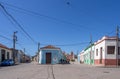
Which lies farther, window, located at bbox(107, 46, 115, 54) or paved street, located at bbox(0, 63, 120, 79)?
window, located at bbox(107, 46, 115, 54)

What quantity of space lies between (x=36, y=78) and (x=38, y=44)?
55.3 m

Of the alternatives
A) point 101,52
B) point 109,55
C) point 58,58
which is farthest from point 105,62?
point 58,58

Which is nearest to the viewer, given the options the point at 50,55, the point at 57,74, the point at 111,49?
the point at 57,74

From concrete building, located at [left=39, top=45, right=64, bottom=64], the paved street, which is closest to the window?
the paved street

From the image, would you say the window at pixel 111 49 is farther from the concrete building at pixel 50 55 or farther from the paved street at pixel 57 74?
the concrete building at pixel 50 55

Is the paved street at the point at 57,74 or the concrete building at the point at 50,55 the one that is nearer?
the paved street at the point at 57,74

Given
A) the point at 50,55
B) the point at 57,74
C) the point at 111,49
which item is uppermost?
the point at 111,49

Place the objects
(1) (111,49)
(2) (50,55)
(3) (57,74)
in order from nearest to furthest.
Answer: (3) (57,74), (1) (111,49), (2) (50,55)

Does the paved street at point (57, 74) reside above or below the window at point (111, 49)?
below

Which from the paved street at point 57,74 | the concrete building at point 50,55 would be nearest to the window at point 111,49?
the paved street at point 57,74

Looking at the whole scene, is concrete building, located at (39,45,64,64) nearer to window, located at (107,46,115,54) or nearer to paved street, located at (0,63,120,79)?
window, located at (107,46,115,54)

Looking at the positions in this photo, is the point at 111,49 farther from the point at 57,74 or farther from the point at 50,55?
the point at 57,74

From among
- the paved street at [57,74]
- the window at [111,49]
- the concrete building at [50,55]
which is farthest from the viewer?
the concrete building at [50,55]

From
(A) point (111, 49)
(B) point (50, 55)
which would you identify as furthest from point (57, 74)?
(B) point (50, 55)
